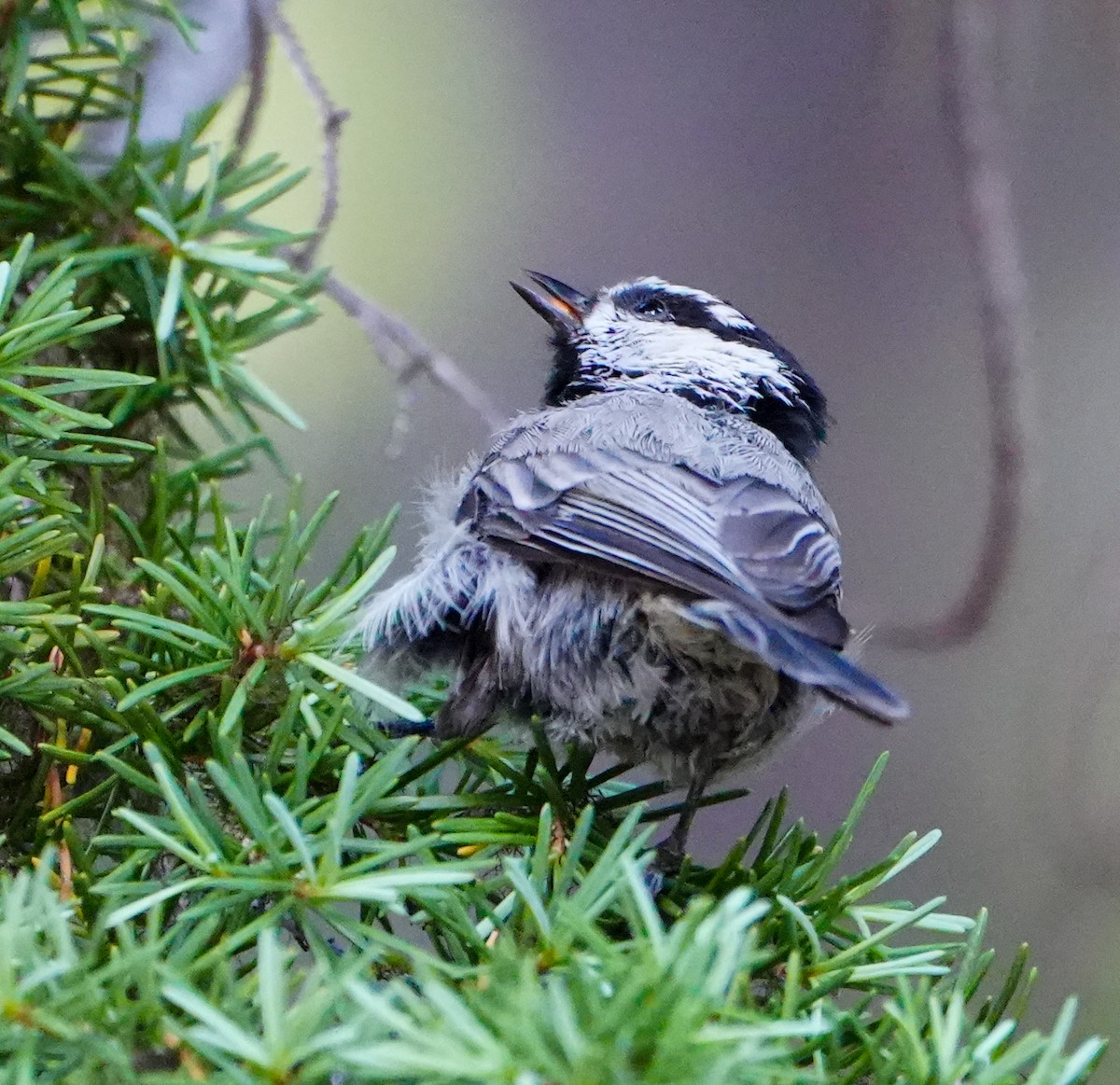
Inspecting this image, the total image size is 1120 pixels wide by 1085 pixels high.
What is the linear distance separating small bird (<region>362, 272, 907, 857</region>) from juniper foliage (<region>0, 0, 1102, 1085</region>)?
7 cm

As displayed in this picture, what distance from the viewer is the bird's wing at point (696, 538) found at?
30.5 inches

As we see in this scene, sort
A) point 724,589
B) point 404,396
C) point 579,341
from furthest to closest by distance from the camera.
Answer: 1. point 404,396
2. point 579,341
3. point 724,589

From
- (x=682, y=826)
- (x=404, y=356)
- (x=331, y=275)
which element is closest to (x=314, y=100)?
(x=331, y=275)

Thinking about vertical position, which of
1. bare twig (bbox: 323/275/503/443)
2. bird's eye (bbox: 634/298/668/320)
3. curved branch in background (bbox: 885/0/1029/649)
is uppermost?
curved branch in background (bbox: 885/0/1029/649)

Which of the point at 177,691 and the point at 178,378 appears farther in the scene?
the point at 178,378

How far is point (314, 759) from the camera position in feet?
2.19

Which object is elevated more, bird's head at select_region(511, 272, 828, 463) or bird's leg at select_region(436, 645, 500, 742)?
bird's head at select_region(511, 272, 828, 463)

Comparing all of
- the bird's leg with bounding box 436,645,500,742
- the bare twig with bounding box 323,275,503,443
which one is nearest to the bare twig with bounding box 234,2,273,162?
the bare twig with bounding box 323,275,503,443

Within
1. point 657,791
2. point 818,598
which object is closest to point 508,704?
point 657,791

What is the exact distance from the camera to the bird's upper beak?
54.8 inches

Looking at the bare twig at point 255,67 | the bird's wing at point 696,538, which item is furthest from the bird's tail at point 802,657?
the bare twig at point 255,67

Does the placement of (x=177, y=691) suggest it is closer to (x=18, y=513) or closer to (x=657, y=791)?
(x=18, y=513)

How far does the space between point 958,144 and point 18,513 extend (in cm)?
137

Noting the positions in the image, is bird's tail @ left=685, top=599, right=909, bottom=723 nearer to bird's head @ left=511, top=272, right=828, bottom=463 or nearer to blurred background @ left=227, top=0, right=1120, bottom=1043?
bird's head @ left=511, top=272, right=828, bottom=463
